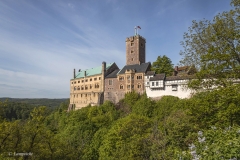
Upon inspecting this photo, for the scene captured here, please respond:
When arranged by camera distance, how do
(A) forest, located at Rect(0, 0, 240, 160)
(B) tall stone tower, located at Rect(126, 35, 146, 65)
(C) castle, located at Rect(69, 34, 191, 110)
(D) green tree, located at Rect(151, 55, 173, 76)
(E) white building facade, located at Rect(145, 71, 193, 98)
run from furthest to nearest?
(B) tall stone tower, located at Rect(126, 35, 146, 65)
(D) green tree, located at Rect(151, 55, 173, 76)
(C) castle, located at Rect(69, 34, 191, 110)
(E) white building facade, located at Rect(145, 71, 193, 98)
(A) forest, located at Rect(0, 0, 240, 160)

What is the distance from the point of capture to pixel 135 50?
5628 cm

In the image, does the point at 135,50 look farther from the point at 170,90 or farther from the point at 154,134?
the point at 154,134

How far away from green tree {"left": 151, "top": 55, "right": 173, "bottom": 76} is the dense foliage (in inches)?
337

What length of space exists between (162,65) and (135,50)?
11360 mm

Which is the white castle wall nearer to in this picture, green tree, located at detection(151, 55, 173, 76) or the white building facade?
the white building facade

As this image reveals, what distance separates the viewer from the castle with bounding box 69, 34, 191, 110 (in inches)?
1631

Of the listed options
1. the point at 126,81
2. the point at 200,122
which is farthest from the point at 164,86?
the point at 200,122

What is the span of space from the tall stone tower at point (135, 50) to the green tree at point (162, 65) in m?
6.80

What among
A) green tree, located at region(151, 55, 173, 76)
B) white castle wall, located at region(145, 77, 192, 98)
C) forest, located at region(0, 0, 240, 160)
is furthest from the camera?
green tree, located at region(151, 55, 173, 76)

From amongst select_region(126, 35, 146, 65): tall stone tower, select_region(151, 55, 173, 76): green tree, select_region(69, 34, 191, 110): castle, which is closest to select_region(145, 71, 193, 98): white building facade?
select_region(69, 34, 191, 110): castle

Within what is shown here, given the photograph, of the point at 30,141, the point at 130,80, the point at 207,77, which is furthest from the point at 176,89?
the point at 30,141

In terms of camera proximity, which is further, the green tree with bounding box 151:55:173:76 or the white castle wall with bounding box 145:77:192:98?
the green tree with bounding box 151:55:173:76

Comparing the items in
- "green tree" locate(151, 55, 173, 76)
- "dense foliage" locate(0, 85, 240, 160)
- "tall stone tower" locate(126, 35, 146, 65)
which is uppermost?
"tall stone tower" locate(126, 35, 146, 65)

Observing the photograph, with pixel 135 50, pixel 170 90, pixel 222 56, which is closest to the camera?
pixel 222 56
